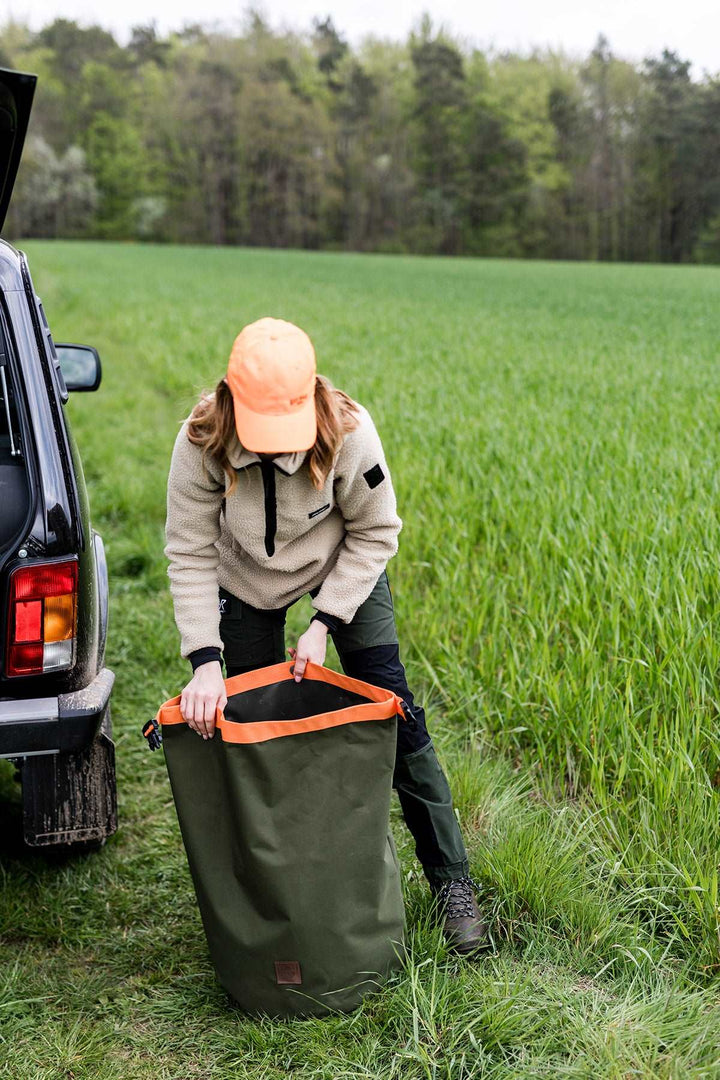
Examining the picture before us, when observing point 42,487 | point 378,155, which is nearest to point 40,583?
point 42,487

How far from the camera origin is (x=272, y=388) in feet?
6.09

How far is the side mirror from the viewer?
3125 mm

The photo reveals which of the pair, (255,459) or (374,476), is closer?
(255,459)

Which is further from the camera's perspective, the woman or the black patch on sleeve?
the black patch on sleeve

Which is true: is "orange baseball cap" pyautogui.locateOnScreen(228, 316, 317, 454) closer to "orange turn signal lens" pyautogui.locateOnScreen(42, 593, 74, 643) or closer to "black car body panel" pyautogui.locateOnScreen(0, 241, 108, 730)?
"black car body panel" pyautogui.locateOnScreen(0, 241, 108, 730)

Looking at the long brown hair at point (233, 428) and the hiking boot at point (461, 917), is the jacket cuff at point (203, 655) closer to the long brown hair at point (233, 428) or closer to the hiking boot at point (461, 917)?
the long brown hair at point (233, 428)

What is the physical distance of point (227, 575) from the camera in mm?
2320

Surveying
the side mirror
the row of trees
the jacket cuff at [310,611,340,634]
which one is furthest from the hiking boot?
the row of trees

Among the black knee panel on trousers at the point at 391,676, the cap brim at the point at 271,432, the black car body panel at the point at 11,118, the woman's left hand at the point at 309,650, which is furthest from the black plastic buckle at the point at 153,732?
the black car body panel at the point at 11,118

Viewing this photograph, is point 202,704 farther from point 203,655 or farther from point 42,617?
point 42,617

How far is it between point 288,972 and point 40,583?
3.36ft

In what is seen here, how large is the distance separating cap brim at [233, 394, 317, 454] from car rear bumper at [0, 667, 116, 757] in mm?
790

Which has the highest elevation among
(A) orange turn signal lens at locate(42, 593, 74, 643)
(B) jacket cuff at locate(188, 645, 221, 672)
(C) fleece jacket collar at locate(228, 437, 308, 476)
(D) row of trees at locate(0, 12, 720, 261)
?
(D) row of trees at locate(0, 12, 720, 261)

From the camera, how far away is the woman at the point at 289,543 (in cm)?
189
